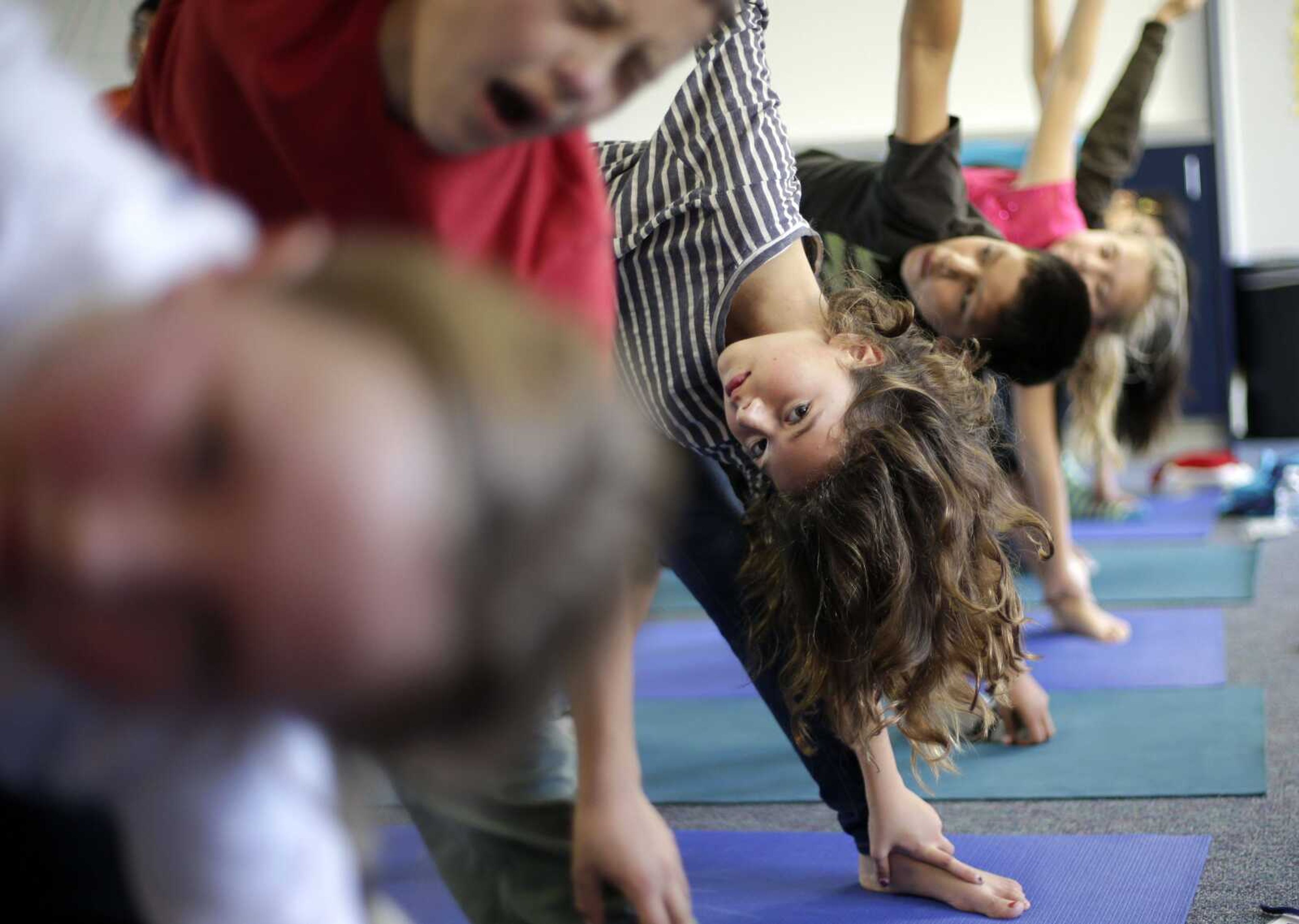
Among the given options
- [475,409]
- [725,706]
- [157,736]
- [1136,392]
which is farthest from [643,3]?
[1136,392]

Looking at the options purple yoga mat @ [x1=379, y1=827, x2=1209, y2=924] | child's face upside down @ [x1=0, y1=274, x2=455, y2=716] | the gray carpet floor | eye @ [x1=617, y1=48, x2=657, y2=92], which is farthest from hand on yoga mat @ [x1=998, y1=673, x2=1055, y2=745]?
child's face upside down @ [x1=0, y1=274, x2=455, y2=716]

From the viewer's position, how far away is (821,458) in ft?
5.95

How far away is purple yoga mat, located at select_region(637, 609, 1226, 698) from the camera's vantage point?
9.54 feet

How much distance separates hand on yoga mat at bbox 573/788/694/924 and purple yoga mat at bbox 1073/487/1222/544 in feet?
12.6

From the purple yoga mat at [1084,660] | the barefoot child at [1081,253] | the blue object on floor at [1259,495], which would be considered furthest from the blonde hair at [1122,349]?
the blue object on floor at [1259,495]

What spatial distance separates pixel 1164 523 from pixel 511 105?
453 centimetres

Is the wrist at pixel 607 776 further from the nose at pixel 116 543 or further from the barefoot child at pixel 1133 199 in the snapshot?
the barefoot child at pixel 1133 199

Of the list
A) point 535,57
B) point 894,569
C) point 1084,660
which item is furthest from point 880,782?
point 1084,660

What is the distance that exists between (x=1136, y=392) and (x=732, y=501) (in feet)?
8.70

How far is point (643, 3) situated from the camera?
35.3 inches

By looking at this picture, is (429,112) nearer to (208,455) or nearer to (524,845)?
(208,455)

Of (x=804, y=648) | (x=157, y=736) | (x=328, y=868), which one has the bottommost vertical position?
(x=804, y=648)

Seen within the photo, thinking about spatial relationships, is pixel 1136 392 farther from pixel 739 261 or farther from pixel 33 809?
pixel 33 809

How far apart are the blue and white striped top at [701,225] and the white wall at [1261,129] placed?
573cm
